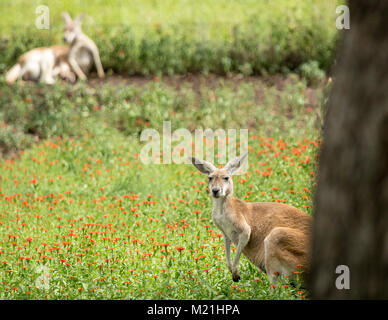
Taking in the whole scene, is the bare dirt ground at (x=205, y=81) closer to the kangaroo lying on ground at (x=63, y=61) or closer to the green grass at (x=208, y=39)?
the green grass at (x=208, y=39)

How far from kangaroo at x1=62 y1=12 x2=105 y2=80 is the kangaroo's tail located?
115 centimetres

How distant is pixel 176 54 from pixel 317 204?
11.3m

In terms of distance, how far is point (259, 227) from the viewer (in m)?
6.64

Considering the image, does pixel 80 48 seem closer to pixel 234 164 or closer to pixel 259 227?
pixel 234 164

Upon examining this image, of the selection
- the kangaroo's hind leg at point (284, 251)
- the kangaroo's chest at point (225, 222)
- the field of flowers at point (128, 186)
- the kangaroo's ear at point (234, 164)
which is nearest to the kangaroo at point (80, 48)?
the field of flowers at point (128, 186)

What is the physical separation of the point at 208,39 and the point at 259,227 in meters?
8.75

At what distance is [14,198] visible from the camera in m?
9.56

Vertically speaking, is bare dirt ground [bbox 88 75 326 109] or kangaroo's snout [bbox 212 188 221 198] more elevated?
bare dirt ground [bbox 88 75 326 109]

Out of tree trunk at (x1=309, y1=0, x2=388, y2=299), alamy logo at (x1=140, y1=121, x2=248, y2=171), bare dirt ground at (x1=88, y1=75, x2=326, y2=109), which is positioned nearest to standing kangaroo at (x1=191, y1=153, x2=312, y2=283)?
tree trunk at (x1=309, y1=0, x2=388, y2=299)

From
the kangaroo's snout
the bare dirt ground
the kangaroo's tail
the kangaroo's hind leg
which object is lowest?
the kangaroo's hind leg

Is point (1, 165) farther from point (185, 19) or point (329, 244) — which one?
point (329, 244)

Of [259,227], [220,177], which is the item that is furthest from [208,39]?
[259,227]

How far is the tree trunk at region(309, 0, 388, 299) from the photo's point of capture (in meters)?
3.19

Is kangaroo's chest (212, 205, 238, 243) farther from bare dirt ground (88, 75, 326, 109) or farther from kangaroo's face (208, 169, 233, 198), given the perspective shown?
bare dirt ground (88, 75, 326, 109)
